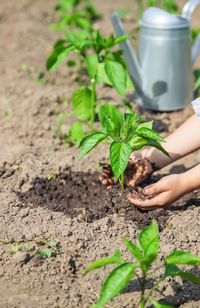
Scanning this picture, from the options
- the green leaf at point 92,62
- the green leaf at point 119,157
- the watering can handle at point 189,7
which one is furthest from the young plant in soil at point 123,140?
the watering can handle at point 189,7

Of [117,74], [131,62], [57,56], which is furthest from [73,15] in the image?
[117,74]

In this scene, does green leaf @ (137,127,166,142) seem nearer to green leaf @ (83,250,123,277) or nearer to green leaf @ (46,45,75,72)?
green leaf @ (83,250,123,277)

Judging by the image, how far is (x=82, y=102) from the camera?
198cm

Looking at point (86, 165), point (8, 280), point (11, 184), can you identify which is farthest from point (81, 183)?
point (8, 280)

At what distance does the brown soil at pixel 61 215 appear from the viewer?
133 centimetres

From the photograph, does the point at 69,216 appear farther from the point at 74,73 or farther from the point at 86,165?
the point at 74,73

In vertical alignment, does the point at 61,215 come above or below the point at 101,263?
below

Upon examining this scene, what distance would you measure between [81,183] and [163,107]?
88 cm

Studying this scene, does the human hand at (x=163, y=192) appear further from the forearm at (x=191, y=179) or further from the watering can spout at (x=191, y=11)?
the watering can spout at (x=191, y=11)

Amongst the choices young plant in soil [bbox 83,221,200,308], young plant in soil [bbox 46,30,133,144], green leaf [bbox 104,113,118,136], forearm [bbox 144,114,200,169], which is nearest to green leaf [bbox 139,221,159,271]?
young plant in soil [bbox 83,221,200,308]

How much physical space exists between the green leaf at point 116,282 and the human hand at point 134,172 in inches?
24.5

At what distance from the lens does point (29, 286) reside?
1333 millimetres

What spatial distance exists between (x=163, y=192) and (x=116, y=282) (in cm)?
53

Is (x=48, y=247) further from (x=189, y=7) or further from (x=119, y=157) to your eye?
(x=189, y=7)
